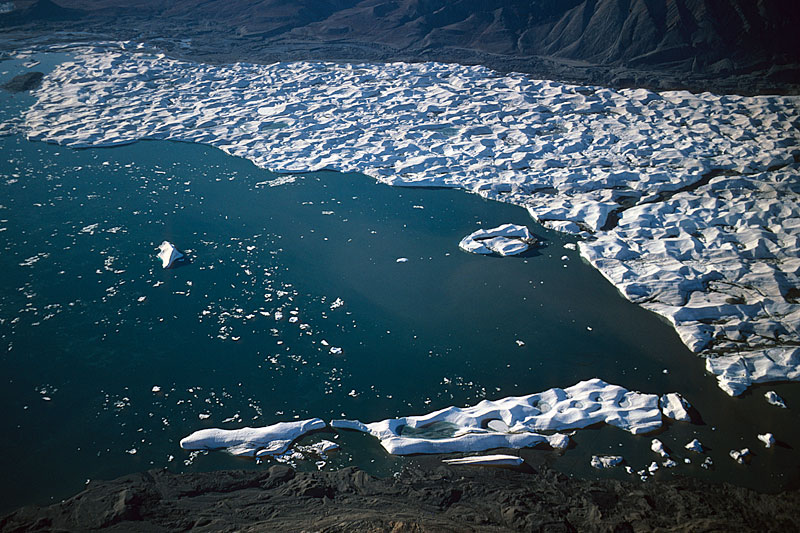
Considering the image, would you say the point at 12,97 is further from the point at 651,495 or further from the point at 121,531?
the point at 651,495

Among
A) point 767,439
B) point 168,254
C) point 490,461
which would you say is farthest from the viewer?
point 168,254

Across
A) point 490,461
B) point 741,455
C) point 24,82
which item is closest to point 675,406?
Answer: point 741,455

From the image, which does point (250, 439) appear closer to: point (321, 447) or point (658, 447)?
point (321, 447)

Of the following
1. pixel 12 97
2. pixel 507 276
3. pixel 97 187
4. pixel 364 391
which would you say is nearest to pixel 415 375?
pixel 364 391

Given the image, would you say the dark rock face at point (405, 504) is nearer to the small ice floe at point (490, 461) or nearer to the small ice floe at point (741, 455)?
the small ice floe at point (490, 461)

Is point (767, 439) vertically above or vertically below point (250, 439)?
below

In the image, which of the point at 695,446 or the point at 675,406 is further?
the point at 675,406

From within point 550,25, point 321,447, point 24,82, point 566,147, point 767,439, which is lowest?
point 767,439
